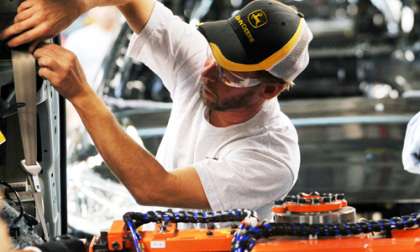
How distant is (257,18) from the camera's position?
2.80 meters

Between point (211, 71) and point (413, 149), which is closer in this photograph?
point (413, 149)

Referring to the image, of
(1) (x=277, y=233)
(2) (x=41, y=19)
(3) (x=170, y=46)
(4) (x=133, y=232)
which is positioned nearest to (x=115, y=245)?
(4) (x=133, y=232)

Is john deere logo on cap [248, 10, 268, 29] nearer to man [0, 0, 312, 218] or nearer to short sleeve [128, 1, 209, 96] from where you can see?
man [0, 0, 312, 218]

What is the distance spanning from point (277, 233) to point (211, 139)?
106 cm

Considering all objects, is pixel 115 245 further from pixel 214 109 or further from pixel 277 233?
pixel 214 109

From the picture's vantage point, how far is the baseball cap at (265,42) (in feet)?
8.97

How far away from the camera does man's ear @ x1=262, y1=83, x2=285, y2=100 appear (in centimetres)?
285

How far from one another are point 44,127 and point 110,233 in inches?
27.8

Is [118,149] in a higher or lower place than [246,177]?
higher

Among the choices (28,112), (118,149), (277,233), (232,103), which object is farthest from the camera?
(232,103)

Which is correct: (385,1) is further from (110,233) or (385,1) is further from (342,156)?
(110,233)

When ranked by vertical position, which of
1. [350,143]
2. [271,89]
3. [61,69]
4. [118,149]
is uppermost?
[61,69]

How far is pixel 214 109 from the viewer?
2.91 m

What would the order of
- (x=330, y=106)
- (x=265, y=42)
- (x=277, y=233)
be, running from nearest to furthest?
(x=277, y=233)
(x=265, y=42)
(x=330, y=106)
